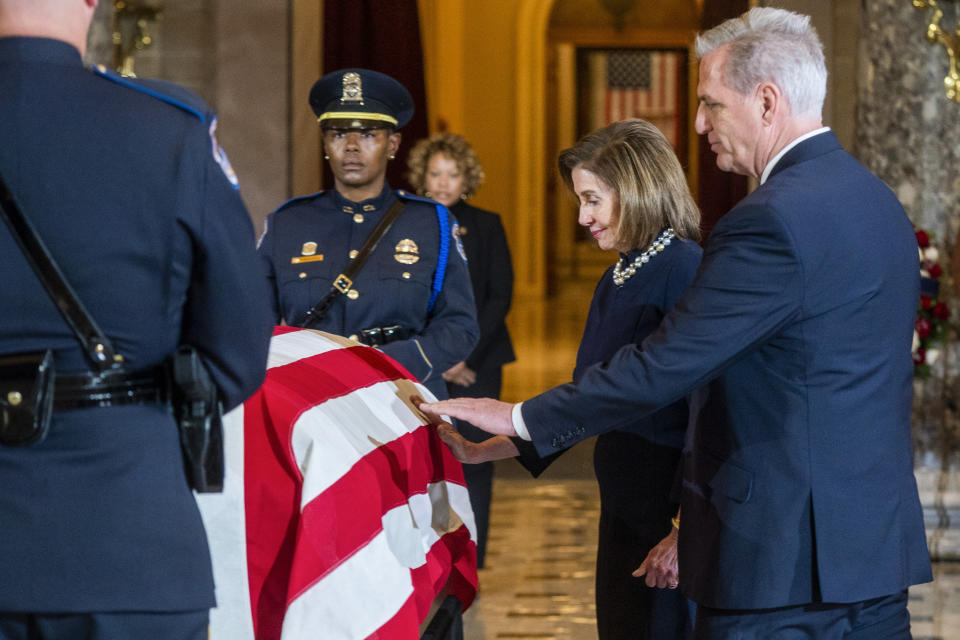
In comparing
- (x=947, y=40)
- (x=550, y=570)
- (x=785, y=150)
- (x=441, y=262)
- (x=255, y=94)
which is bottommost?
(x=550, y=570)

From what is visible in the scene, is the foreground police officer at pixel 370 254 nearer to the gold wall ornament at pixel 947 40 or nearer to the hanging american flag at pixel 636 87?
the gold wall ornament at pixel 947 40

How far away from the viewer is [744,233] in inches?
69.3

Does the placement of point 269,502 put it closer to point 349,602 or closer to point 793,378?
point 349,602

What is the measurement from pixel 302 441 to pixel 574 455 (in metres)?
5.07

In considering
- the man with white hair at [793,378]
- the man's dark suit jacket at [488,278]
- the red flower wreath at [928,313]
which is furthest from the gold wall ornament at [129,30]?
the man with white hair at [793,378]

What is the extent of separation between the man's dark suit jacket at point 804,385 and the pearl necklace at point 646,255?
496mm

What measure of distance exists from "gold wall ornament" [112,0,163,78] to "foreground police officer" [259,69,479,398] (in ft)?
10.9

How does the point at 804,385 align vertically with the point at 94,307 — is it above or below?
below

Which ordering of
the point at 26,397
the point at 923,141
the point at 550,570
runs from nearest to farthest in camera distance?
1. the point at 26,397
2. the point at 550,570
3. the point at 923,141

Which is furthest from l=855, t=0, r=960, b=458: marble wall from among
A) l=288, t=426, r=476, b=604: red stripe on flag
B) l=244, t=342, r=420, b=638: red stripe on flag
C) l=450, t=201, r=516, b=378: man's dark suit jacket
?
l=244, t=342, r=420, b=638: red stripe on flag

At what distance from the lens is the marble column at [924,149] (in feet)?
17.0

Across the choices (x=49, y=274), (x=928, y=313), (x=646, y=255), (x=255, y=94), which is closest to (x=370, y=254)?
(x=646, y=255)

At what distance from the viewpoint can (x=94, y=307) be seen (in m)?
1.43

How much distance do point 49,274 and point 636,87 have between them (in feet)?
62.8
